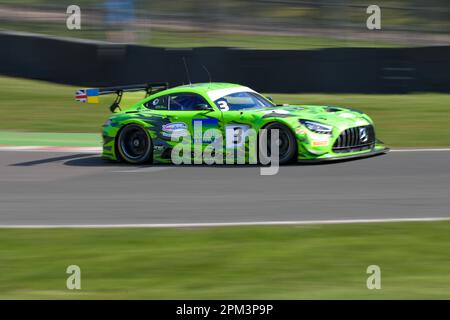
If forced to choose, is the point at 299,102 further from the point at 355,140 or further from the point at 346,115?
the point at 355,140

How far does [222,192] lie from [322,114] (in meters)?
2.48

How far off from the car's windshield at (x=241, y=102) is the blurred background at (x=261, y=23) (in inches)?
280

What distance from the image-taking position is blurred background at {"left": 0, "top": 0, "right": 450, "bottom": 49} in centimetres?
2036

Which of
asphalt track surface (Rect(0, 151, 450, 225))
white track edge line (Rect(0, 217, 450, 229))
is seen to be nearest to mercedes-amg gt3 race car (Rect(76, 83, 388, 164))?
asphalt track surface (Rect(0, 151, 450, 225))

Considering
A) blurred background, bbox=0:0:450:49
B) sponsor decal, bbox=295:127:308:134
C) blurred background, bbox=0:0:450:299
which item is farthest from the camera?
blurred background, bbox=0:0:450:49

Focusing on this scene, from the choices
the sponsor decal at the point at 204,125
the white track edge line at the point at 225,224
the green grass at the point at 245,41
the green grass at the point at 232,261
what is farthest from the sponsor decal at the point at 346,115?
the green grass at the point at 245,41

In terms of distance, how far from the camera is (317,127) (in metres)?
12.4

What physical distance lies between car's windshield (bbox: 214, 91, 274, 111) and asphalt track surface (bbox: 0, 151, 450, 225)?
0.90m

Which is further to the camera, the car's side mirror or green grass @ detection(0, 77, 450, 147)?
green grass @ detection(0, 77, 450, 147)

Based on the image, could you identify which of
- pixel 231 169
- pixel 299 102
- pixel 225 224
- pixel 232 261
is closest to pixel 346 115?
pixel 231 169

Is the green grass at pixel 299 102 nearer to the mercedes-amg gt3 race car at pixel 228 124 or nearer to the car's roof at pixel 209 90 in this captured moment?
the mercedes-amg gt3 race car at pixel 228 124

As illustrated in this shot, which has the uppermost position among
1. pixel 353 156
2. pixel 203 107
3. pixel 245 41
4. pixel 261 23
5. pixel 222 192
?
pixel 261 23

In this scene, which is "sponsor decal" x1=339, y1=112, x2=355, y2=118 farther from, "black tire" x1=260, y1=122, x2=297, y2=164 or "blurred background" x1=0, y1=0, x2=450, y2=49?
"blurred background" x1=0, y1=0, x2=450, y2=49
